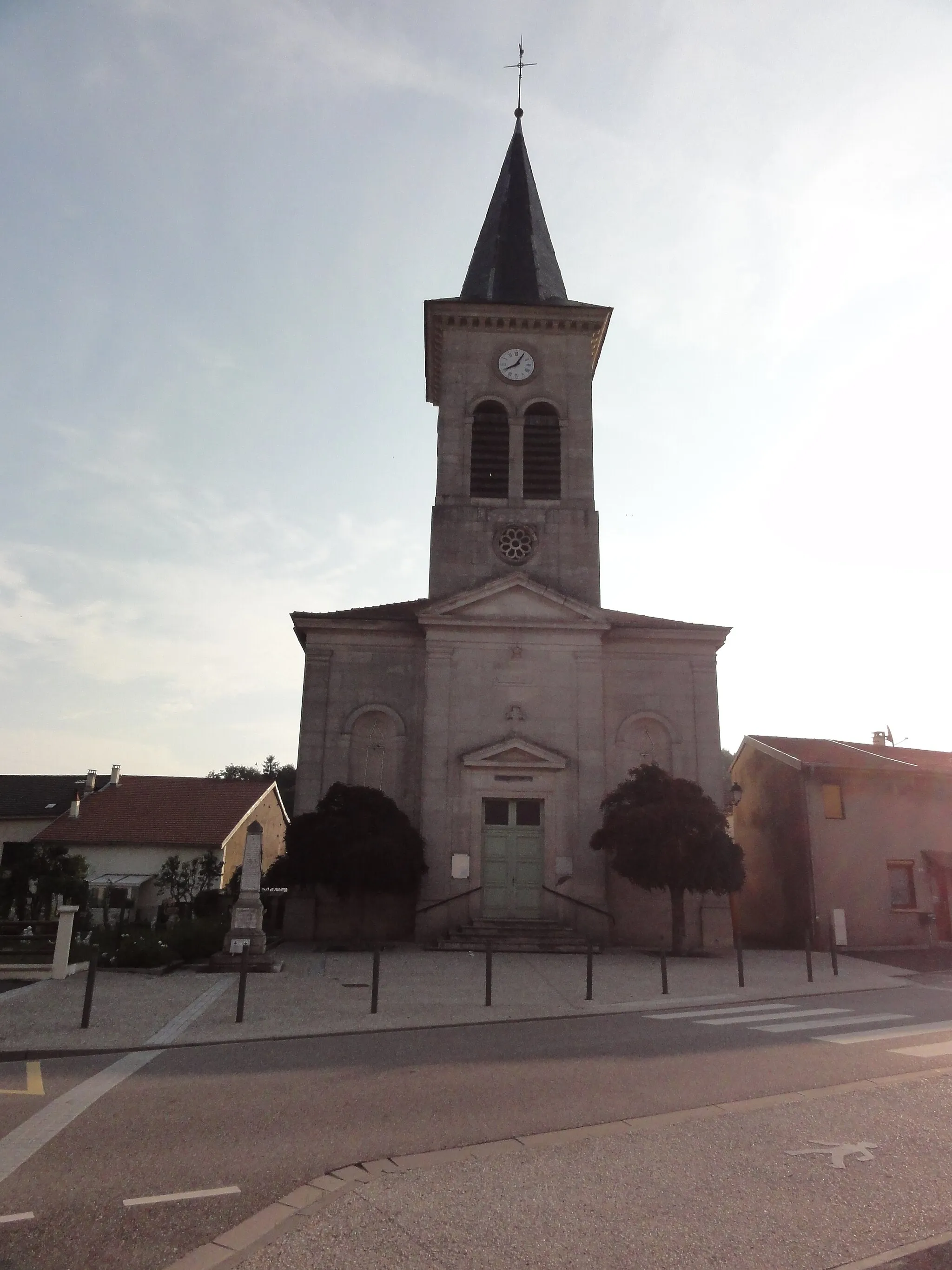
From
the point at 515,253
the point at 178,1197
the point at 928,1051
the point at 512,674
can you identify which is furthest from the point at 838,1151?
the point at 515,253

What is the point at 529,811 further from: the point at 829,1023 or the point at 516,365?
the point at 516,365

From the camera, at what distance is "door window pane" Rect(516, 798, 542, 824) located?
2409 centimetres

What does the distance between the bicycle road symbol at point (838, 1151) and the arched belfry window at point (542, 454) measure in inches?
915

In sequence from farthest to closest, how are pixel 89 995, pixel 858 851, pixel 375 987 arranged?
pixel 858 851, pixel 375 987, pixel 89 995

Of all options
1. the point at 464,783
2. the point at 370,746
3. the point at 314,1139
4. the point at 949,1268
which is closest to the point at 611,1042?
the point at 314,1139

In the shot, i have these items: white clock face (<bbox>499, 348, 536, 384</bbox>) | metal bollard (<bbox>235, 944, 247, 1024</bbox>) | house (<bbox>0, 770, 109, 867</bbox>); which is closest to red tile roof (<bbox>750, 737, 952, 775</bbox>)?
white clock face (<bbox>499, 348, 536, 384</bbox>)

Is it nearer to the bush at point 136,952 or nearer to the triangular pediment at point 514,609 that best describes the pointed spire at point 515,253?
the triangular pediment at point 514,609

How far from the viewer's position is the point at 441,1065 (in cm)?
891

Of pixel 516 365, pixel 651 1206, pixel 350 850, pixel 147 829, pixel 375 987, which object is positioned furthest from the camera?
pixel 147 829

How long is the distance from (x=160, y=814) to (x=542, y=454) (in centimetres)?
2214

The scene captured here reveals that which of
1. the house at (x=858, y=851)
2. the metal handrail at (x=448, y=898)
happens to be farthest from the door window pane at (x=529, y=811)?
the house at (x=858, y=851)

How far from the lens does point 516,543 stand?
90.6 ft

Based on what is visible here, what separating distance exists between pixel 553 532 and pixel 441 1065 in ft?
66.8

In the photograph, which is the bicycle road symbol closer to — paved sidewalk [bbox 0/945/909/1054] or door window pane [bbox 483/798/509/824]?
paved sidewalk [bbox 0/945/909/1054]
